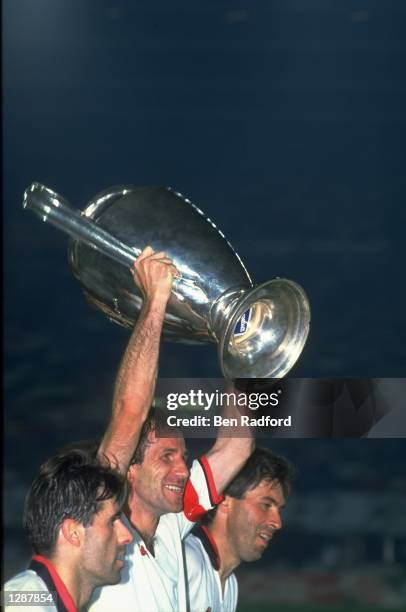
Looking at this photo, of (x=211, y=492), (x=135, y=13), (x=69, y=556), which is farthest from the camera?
(x=135, y=13)

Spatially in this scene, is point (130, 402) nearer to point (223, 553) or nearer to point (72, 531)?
point (72, 531)

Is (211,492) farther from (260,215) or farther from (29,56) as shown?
(29,56)

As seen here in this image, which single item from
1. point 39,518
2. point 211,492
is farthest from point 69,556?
point 211,492

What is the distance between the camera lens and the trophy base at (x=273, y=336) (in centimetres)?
179

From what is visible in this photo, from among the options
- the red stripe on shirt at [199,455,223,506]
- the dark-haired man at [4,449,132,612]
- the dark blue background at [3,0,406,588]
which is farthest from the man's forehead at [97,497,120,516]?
the dark blue background at [3,0,406,588]

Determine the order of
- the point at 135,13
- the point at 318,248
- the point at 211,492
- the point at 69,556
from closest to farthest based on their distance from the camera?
the point at 69,556 → the point at 211,492 → the point at 135,13 → the point at 318,248

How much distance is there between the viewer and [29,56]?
221cm

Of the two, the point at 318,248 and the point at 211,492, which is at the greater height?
the point at 318,248

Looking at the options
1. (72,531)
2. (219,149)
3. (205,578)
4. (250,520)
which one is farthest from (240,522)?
(219,149)

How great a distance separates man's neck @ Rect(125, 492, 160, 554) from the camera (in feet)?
6.16

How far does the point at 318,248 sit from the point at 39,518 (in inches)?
36.4

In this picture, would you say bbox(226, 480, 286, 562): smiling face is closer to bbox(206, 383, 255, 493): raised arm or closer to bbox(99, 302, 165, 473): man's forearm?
bbox(206, 383, 255, 493): raised arm

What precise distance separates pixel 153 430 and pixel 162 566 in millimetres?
205

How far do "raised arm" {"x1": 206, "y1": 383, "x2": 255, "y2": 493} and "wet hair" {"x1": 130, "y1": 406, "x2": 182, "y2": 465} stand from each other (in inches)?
3.6
